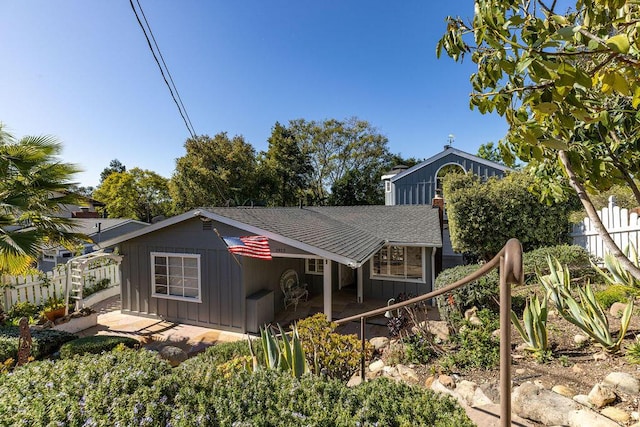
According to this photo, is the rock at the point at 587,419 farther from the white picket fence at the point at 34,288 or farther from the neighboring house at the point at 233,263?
the white picket fence at the point at 34,288

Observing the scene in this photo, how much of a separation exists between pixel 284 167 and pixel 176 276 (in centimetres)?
2261

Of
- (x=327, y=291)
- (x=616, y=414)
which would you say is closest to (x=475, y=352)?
(x=616, y=414)

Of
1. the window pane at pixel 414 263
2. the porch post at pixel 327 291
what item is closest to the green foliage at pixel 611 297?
the window pane at pixel 414 263

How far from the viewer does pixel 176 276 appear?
899 centimetres

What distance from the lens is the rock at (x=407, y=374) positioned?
400 centimetres

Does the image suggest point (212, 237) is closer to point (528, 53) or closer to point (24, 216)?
point (24, 216)

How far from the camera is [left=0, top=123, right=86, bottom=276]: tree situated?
6141 millimetres

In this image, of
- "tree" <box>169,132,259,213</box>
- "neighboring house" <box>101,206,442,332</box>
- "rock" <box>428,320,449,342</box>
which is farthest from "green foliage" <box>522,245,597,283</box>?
"tree" <box>169,132,259,213</box>

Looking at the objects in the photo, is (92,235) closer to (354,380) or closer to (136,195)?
(136,195)

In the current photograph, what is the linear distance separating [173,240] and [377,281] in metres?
6.84

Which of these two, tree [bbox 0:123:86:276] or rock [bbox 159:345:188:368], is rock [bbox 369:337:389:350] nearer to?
rock [bbox 159:345:188:368]

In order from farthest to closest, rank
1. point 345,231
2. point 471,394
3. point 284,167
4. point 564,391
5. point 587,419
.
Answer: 1. point 284,167
2. point 345,231
3. point 471,394
4. point 564,391
5. point 587,419

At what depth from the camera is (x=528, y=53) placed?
1.59 m

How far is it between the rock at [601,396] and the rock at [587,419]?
0.77ft
